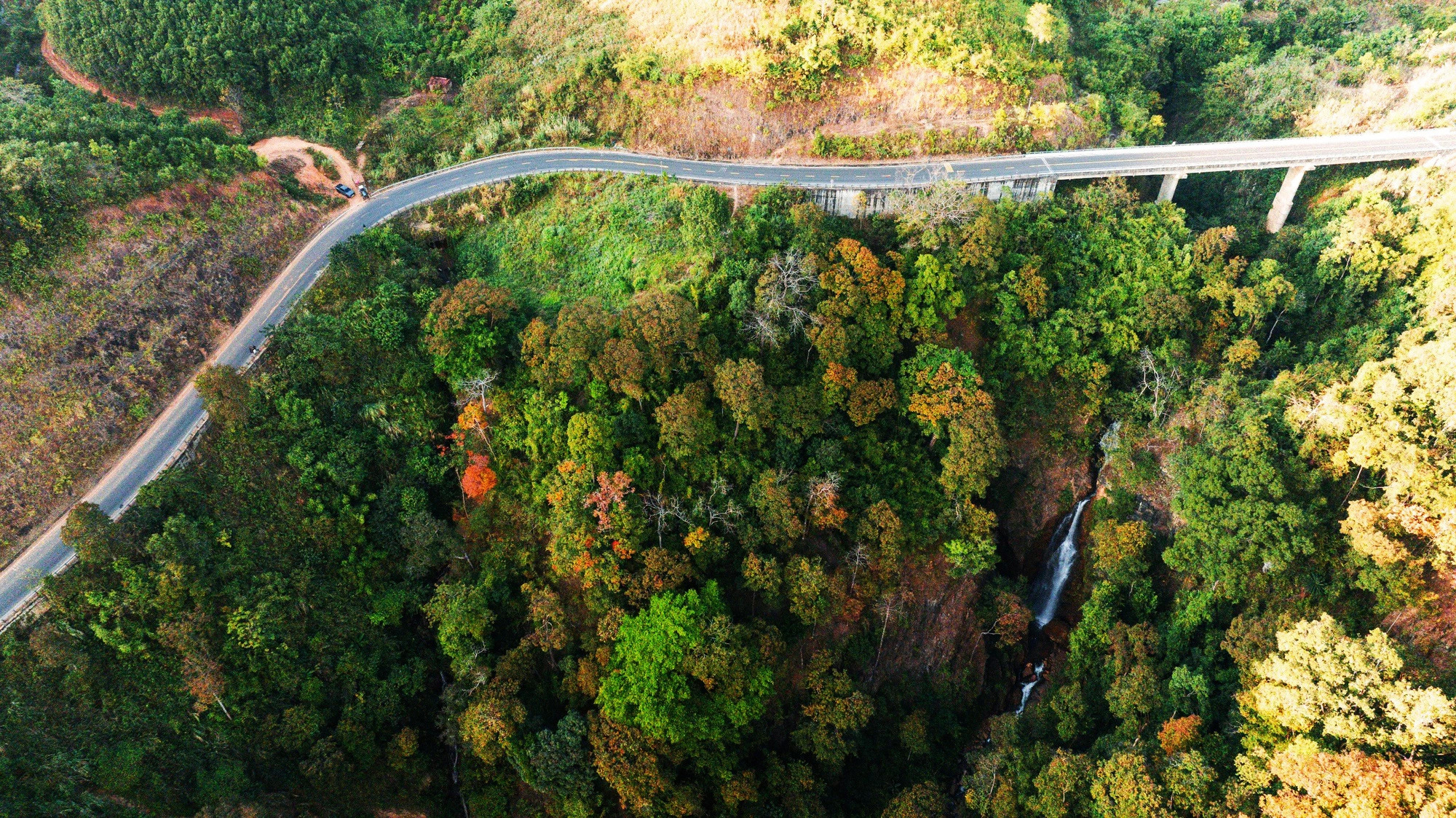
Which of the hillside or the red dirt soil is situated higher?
the red dirt soil

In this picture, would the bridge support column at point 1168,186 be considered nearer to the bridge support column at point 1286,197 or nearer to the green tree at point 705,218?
the bridge support column at point 1286,197

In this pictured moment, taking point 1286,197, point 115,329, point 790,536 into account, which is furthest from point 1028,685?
point 115,329

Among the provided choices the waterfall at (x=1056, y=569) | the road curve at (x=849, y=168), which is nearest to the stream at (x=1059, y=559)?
the waterfall at (x=1056, y=569)

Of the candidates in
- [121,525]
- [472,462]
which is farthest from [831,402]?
[121,525]

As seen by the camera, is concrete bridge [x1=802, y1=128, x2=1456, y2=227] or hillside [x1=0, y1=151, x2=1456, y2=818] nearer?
hillside [x1=0, y1=151, x2=1456, y2=818]

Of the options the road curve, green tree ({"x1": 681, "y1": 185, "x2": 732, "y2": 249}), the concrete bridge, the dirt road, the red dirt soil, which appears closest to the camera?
green tree ({"x1": 681, "y1": 185, "x2": 732, "y2": 249})

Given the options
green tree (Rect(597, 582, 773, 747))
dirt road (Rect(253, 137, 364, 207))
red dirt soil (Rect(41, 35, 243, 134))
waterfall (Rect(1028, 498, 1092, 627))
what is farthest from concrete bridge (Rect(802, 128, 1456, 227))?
red dirt soil (Rect(41, 35, 243, 134))

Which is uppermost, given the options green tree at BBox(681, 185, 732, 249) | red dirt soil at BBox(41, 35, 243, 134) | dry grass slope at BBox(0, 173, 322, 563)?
red dirt soil at BBox(41, 35, 243, 134)

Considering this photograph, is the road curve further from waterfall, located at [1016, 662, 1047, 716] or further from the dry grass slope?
waterfall, located at [1016, 662, 1047, 716]
